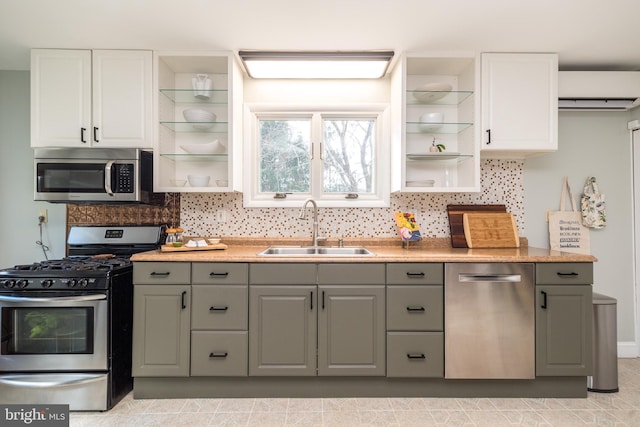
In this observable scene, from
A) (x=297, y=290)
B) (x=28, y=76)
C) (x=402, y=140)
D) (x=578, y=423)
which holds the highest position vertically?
(x=28, y=76)

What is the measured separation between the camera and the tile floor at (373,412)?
1967mm

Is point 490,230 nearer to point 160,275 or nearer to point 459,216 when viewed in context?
point 459,216

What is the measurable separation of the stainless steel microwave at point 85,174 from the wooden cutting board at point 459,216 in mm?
2447

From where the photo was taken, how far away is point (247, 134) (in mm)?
2871

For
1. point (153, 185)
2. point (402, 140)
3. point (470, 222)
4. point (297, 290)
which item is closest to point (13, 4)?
point (153, 185)

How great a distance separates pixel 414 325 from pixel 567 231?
1.74 m

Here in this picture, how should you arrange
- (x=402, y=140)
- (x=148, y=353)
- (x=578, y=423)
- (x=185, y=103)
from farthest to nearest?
(x=185, y=103) → (x=402, y=140) → (x=148, y=353) → (x=578, y=423)

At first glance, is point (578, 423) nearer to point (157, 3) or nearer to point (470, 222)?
point (470, 222)

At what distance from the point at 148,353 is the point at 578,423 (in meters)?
2.66

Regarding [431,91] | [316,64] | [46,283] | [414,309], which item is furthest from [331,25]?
[46,283]

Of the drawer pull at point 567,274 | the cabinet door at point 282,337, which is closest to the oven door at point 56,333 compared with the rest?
the cabinet door at point 282,337

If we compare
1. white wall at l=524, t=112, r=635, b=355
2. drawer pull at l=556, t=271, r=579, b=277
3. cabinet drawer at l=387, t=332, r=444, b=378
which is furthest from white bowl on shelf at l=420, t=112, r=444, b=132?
cabinet drawer at l=387, t=332, r=444, b=378

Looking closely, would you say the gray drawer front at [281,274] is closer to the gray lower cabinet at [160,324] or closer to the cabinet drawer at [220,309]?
the cabinet drawer at [220,309]

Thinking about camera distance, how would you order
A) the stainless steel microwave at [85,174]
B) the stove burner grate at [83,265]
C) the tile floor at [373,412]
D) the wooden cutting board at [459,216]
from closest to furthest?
the tile floor at [373,412] → the stove burner grate at [83,265] → the stainless steel microwave at [85,174] → the wooden cutting board at [459,216]
